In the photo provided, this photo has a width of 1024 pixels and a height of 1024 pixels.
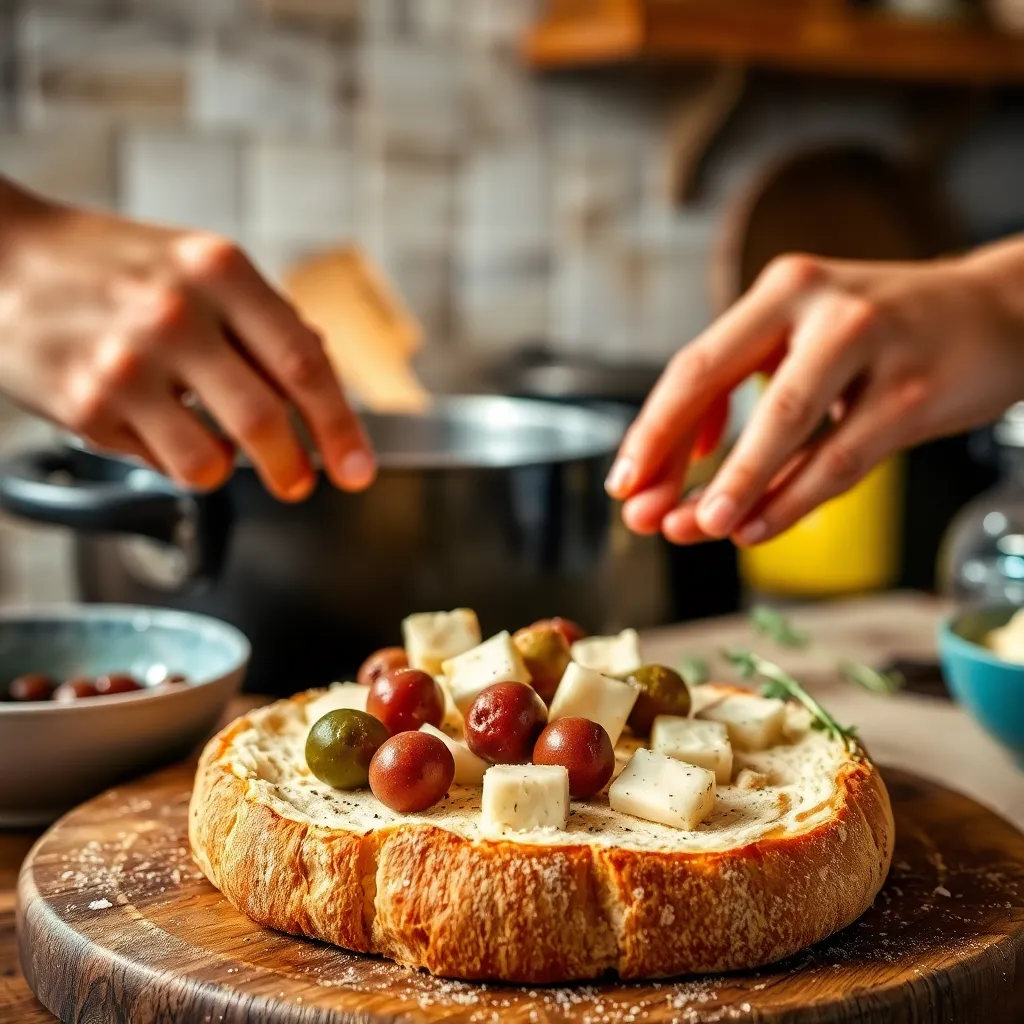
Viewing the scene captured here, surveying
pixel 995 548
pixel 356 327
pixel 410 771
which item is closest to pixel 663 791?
pixel 410 771

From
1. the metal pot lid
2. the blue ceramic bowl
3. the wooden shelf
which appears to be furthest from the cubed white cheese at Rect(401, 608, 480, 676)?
the wooden shelf

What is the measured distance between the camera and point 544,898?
857mm

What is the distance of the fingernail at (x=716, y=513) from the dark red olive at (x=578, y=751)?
0.36 metres

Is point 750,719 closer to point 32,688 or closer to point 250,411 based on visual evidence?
point 250,411

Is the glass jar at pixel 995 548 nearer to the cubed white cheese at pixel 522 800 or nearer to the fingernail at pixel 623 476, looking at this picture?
the fingernail at pixel 623 476

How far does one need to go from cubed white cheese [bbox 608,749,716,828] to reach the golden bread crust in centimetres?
6

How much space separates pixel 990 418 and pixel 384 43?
1.69 m

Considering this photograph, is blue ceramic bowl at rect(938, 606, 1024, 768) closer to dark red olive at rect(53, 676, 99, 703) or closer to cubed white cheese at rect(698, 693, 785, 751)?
cubed white cheese at rect(698, 693, 785, 751)

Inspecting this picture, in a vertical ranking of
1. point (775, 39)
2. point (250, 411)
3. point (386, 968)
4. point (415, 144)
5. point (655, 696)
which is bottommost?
point (386, 968)

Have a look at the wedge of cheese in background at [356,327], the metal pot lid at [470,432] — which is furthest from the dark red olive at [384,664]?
the wedge of cheese in background at [356,327]

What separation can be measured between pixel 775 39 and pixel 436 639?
2123 millimetres

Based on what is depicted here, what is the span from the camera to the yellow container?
291 cm

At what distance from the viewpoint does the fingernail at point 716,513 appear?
4.23 ft

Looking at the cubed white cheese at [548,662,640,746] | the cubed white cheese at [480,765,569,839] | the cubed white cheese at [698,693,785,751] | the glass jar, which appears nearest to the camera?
the cubed white cheese at [480,765,569,839]
